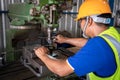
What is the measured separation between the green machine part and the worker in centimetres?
25

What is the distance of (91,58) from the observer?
859 millimetres

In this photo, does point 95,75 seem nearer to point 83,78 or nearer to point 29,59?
point 83,78

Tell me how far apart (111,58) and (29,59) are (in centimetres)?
61

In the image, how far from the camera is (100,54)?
87 centimetres

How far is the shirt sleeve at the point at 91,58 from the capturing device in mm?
863

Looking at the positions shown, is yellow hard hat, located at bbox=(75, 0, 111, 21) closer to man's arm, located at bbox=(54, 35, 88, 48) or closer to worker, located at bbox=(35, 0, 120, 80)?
worker, located at bbox=(35, 0, 120, 80)

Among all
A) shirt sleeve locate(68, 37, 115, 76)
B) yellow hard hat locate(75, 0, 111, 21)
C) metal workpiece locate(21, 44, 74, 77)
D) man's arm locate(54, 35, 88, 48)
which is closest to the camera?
shirt sleeve locate(68, 37, 115, 76)

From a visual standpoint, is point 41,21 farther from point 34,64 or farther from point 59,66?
point 59,66

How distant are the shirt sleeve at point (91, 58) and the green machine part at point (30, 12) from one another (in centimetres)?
41

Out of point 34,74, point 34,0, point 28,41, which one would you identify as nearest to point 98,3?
point 34,0

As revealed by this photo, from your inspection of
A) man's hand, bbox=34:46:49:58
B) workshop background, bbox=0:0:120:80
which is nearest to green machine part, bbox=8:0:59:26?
workshop background, bbox=0:0:120:80

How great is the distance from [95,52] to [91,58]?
36 mm

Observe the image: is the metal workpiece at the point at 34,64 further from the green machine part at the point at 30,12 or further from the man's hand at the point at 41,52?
the green machine part at the point at 30,12

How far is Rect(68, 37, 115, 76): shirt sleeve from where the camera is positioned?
2.83 feet
